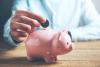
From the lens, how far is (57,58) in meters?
0.63

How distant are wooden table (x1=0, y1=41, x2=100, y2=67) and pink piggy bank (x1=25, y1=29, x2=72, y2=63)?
21mm

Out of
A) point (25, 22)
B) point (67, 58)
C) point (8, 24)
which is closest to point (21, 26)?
point (25, 22)

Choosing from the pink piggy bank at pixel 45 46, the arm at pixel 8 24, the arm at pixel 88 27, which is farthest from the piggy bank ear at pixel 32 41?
the arm at pixel 88 27

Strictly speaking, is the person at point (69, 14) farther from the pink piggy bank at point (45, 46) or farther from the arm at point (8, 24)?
the pink piggy bank at point (45, 46)

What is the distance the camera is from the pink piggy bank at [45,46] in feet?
1.85

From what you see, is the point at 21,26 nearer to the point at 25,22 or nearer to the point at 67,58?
the point at 25,22

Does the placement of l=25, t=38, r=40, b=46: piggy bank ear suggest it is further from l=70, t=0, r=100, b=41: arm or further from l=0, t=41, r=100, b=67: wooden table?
l=70, t=0, r=100, b=41: arm

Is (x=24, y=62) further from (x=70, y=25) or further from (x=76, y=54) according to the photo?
(x=70, y=25)

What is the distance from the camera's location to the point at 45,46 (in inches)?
22.7

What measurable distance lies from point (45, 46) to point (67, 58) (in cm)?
10

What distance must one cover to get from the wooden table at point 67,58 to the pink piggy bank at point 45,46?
0.07ft

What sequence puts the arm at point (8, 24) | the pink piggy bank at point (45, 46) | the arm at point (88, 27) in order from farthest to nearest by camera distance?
the arm at point (88, 27) < the arm at point (8, 24) < the pink piggy bank at point (45, 46)

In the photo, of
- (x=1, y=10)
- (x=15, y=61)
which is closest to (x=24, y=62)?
(x=15, y=61)

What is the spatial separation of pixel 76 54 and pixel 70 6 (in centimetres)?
53
